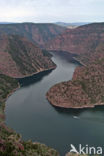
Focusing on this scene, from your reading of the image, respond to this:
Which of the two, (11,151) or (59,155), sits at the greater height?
(11,151)

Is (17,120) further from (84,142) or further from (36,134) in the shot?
(84,142)

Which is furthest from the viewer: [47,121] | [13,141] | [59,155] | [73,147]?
[47,121]

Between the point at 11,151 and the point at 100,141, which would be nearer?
the point at 11,151

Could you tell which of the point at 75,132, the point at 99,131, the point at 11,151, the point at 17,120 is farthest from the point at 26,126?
the point at 11,151

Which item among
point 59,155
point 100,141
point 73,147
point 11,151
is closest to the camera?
point 11,151

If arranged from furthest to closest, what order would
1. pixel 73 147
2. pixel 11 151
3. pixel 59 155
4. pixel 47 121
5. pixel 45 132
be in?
pixel 47 121, pixel 45 132, pixel 73 147, pixel 59 155, pixel 11 151

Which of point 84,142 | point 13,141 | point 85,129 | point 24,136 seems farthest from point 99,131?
point 13,141

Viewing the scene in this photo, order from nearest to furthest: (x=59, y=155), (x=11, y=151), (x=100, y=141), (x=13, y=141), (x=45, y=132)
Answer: (x=11, y=151)
(x=13, y=141)
(x=59, y=155)
(x=100, y=141)
(x=45, y=132)

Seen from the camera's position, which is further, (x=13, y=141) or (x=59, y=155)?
(x=59, y=155)

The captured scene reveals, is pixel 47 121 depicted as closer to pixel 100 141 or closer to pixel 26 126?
pixel 26 126
